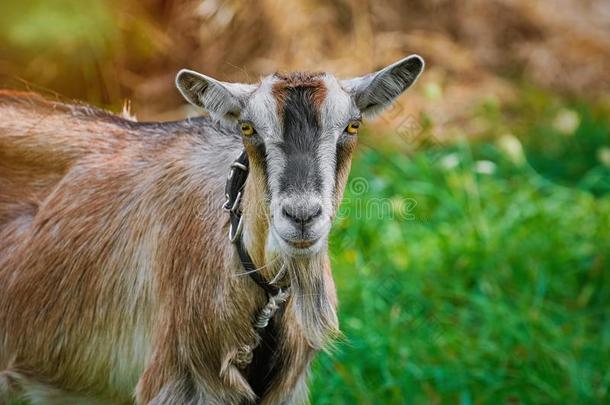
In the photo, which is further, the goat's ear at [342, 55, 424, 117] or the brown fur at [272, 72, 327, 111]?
the goat's ear at [342, 55, 424, 117]

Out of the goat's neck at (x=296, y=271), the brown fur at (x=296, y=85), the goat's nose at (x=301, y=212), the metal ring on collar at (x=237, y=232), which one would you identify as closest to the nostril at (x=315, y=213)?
the goat's nose at (x=301, y=212)

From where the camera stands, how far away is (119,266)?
4.61 m

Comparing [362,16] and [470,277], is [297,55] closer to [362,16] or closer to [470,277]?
[362,16]

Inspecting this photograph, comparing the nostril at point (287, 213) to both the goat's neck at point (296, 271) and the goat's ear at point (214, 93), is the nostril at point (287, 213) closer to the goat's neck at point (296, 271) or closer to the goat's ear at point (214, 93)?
the goat's neck at point (296, 271)

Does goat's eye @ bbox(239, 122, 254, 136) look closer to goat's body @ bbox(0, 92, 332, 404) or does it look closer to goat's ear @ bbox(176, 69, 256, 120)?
goat's ear @ bbox(176, 69, 256, 120)

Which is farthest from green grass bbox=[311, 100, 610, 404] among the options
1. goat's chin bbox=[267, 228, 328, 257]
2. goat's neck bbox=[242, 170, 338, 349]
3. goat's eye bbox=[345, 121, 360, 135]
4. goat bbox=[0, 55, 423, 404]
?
goat's eye bbox=[345, 121, 360, 135]

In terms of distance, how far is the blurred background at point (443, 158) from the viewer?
5.88 meters

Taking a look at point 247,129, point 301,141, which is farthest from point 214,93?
point 301,141

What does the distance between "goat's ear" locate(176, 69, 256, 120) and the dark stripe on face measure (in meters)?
0.24

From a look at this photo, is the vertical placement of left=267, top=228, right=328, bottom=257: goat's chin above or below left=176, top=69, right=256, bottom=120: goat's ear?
below

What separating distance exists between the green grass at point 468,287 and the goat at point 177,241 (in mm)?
941

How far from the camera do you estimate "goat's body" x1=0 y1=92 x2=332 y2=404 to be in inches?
164

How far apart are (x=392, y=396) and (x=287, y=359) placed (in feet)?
4.96

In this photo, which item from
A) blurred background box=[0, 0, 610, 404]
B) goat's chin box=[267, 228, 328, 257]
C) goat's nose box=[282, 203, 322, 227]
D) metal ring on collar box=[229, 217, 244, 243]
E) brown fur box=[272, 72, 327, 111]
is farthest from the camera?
blurred background box=[0, 0, 610, 404]
